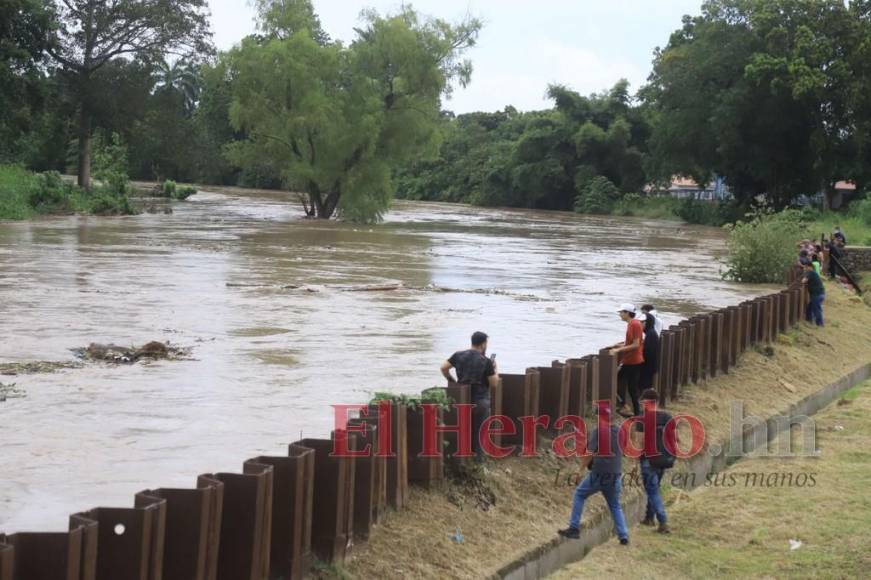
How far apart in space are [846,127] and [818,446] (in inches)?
1848

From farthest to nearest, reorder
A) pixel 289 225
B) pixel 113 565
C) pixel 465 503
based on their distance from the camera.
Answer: pixel 289 225 < pixel 465 503 < pixel 113 565

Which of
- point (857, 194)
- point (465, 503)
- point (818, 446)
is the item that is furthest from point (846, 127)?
point (465, 503)

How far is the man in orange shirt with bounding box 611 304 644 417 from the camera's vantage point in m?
11.7

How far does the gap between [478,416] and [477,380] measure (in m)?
0.30

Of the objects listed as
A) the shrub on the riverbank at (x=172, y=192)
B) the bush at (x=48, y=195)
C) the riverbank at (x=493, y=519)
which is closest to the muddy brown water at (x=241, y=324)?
the riverbank at (x=493, y=519)

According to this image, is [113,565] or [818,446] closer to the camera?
[113,565]

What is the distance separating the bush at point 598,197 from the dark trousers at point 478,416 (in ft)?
236

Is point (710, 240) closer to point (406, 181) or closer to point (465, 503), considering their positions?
point (465, 503)

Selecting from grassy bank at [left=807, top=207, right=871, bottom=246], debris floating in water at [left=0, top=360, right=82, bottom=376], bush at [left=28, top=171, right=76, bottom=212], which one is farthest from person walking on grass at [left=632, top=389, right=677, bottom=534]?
bush at [left=28, top=171, right=76, bottom=212]

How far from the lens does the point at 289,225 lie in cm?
4919

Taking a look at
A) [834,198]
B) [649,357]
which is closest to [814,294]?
[649,357]

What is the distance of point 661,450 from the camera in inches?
359

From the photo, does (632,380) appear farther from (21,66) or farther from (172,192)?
(172,192)

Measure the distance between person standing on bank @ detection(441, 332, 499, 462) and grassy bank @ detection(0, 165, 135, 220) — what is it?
40039 millimetres
